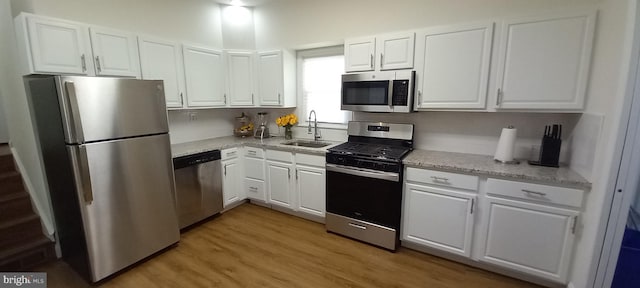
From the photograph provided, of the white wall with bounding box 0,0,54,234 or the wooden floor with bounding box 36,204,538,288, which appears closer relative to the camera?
the wooden floor with bounding box 36,204,538,288

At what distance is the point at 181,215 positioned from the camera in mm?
2742

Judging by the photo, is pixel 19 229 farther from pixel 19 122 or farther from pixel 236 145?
pixel 236 145

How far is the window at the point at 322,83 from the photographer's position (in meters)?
3.29

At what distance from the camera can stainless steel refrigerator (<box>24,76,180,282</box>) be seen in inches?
Answer: 73.4

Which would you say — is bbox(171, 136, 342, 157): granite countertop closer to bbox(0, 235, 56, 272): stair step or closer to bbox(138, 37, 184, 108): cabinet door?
bbox(138, 37, 184, 108): cabinet door

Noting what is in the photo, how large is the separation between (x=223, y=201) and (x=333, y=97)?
6.26ft

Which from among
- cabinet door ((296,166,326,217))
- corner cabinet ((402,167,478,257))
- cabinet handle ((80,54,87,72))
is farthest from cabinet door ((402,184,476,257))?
cabinet handle ((80,54,87,72))

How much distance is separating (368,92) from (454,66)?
81 cm

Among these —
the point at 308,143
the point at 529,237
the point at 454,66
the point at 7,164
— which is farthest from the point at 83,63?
the point at 529,237

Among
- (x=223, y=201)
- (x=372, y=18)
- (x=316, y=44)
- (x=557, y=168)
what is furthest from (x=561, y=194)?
(x=223, y=201)

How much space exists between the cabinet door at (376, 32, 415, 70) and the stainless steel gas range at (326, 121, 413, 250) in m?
0.65

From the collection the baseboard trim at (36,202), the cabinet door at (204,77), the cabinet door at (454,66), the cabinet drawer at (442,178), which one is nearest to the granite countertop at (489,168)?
the cabinet drawer at (442,178)

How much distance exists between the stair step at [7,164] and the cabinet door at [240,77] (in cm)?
216

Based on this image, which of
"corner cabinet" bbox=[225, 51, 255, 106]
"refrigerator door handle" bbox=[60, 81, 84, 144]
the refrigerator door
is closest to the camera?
"refrigerator door handle" bbox=[60, 81, 84, 144]
